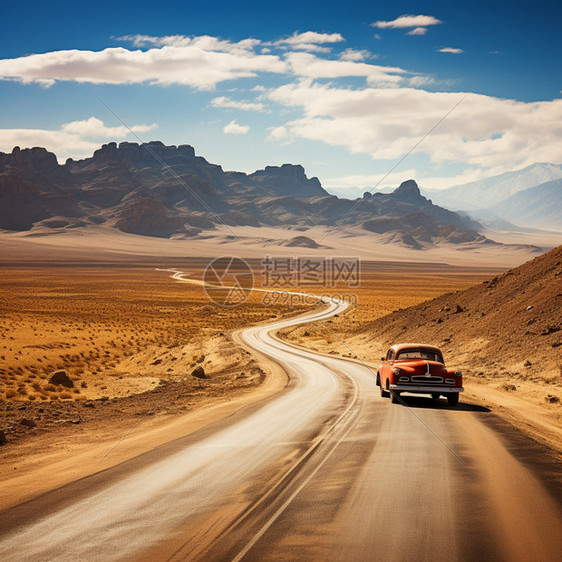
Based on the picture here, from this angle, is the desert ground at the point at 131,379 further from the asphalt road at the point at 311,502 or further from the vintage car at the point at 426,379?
the vintage car at the point at 426,379

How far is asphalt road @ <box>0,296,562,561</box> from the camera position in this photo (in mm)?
6562

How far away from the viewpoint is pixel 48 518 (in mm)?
7602

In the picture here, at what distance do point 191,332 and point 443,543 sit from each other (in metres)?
46.7

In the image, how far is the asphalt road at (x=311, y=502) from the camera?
656cm

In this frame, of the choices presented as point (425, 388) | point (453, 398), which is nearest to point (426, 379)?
point (425, 388)

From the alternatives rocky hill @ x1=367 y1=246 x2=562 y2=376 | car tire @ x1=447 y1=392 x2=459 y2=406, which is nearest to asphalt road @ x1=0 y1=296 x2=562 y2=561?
car tire @ x1=447 y1=392 x2=459 y2=406

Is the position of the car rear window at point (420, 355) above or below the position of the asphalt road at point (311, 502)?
above

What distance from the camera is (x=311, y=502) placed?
8047mm

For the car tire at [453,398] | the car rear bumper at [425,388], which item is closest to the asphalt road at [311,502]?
the car rear bumper at [425,388]

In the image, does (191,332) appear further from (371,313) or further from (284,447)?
(284,447)

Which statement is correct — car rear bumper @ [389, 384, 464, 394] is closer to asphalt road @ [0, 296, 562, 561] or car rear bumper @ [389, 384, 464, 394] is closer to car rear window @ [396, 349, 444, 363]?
car rear window @ [396, 349, 444, 363]

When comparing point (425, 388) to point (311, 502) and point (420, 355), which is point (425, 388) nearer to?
point (420, 355)

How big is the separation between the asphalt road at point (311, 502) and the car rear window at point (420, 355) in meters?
4.65

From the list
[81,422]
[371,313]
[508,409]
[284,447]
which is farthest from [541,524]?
[371,313]
